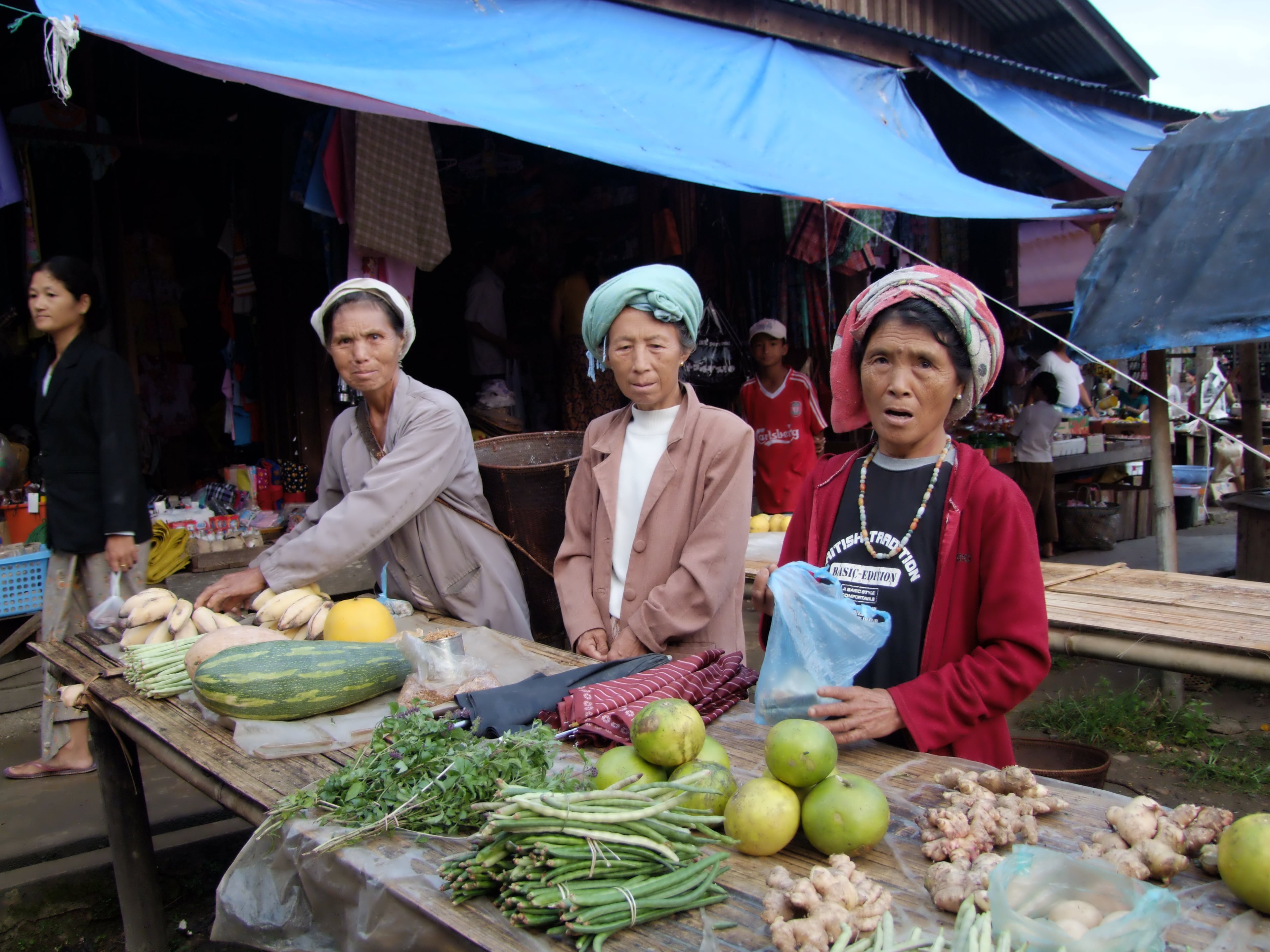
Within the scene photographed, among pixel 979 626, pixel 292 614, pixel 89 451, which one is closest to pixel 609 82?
pixel 89 451

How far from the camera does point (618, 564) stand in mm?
2727

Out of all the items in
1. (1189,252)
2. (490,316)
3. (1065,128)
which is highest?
(1065,128)

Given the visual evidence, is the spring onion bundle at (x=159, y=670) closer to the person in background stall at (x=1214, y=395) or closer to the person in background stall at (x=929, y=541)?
the person in background stall at (x=929, y=541)

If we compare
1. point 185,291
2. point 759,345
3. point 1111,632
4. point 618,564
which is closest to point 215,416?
point 185,291

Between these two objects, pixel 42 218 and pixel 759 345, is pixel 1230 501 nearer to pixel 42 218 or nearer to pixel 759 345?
pixel 759 345

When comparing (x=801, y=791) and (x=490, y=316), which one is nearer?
(x=801, y=791)

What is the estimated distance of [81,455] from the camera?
4.07 metres

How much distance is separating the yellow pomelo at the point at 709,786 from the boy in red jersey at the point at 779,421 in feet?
16.7

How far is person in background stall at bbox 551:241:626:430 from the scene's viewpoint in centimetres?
736

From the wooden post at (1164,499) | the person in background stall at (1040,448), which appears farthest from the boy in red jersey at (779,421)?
the person in background stall at (1040,448)

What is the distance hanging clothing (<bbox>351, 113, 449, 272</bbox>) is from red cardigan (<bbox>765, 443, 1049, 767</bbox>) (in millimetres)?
3971

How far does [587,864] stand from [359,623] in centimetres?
140

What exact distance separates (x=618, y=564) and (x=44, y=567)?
14.0 feet

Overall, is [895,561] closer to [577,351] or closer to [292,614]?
[292,614]
